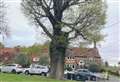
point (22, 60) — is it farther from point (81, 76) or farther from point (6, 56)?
point (81, 76)

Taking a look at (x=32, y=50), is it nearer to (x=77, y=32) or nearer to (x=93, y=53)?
(x=93, y=53)

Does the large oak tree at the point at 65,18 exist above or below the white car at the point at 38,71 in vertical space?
above

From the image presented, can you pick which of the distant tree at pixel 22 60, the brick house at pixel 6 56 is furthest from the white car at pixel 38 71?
the brick house at pixel 6 56

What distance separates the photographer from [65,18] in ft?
165

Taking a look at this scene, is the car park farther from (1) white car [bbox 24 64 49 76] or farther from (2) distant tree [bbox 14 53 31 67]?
(2) distant tree [bbox 14 53 31 67]

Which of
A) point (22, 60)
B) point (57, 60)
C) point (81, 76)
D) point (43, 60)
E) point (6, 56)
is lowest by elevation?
point (81, 76)

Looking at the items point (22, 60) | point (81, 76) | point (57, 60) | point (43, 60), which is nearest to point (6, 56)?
point (43, 60)

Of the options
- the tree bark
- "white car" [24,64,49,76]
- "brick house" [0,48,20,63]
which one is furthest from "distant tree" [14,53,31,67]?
the tree bark

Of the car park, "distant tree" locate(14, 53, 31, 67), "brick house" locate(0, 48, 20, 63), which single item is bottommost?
the car park

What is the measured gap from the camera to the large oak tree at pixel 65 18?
49.1m

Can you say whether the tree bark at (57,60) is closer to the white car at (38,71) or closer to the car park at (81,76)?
the car park at (81,76)

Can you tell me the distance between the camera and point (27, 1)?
51531mm

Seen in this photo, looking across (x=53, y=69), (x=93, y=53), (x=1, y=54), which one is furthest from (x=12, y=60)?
(x=53, y=69)

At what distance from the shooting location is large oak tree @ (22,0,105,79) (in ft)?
161
